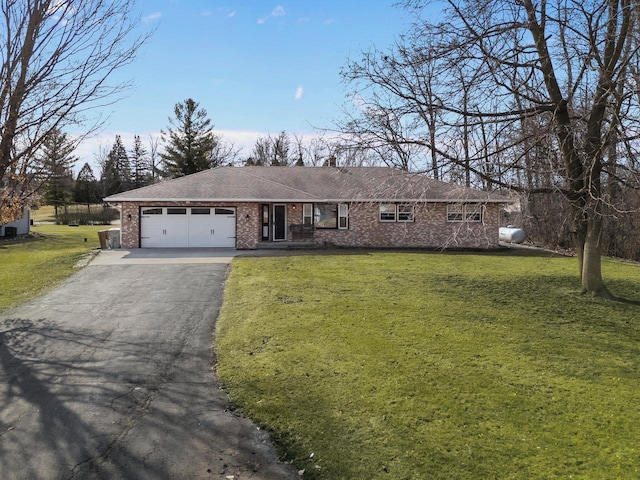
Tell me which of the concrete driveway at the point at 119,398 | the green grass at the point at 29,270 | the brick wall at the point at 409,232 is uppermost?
the brick wall at the point at 409,232

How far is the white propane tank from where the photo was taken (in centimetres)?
2553

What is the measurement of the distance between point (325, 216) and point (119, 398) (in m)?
17.2

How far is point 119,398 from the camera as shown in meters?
5.16

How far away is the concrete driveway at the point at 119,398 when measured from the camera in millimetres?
3812

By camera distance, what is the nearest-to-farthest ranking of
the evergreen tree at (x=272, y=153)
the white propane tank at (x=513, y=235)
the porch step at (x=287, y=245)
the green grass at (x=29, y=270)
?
1. the green grass at (x=29, y=270)
2. the porch step at (x=287, y=245)
3. the white propane tank at (x=513, y=235)
4. the evergreen tree at (x=272, y=153)

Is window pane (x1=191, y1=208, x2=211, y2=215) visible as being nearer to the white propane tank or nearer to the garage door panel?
the garage door panel

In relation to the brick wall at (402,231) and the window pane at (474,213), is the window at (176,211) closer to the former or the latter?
the brick wall at (402,231)

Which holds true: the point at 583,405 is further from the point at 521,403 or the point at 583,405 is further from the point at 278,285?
the point at 278,285

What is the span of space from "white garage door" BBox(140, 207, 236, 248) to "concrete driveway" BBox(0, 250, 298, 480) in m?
10.9

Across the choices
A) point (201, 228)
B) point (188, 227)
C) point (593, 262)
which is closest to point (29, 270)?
point (188, 227)

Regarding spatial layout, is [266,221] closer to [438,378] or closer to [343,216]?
[343,216]

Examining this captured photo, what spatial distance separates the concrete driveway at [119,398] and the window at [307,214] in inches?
463

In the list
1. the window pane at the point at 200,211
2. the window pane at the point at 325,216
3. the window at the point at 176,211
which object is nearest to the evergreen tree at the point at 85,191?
the window at the point at 176,211

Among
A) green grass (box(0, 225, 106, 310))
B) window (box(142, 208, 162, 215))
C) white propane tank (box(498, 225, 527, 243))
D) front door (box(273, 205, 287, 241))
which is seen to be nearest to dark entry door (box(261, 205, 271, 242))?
front door (box(273, 205, 287, 241))
